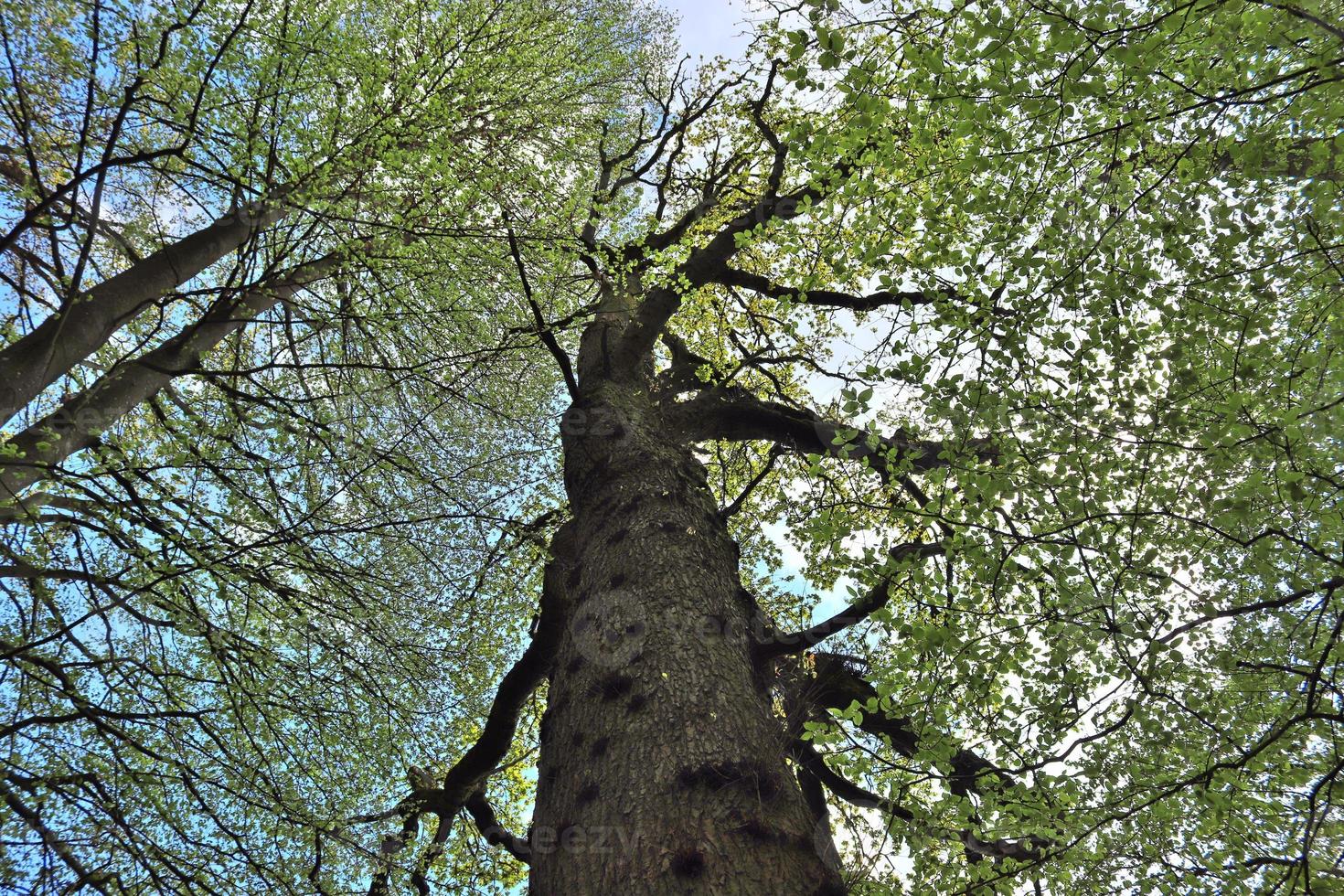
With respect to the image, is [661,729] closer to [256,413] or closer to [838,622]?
[838,622]

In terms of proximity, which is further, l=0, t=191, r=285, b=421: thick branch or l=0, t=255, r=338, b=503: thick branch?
l=0, t=191, r=285, b=421: thick branch

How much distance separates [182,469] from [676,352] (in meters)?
5.91

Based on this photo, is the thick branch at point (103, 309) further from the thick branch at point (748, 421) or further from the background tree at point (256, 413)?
the thick branch at point (748, 421)

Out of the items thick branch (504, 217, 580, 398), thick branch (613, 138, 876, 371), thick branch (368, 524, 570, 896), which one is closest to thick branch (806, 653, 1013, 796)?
thick branch (368, 524, 570, 896)

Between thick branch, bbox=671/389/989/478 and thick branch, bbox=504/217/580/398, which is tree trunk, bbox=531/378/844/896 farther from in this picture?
thick branch, bbox=671/389/989/478

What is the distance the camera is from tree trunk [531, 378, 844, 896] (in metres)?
2.70

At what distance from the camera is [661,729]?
130 inches

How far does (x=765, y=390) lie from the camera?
9.88 meters

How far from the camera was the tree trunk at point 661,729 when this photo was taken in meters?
2.70

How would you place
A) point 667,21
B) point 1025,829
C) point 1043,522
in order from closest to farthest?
point 1025,829, point 1043,522, point 667,21

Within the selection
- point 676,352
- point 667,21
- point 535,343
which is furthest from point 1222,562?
point 667,21

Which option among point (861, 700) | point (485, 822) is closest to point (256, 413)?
point (485, 822)

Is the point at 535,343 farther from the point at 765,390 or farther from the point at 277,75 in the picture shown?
the point at 765,390

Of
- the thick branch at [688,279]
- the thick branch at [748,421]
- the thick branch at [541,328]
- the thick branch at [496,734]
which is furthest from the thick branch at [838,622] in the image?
the thick branch at [688,279]
